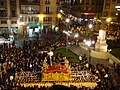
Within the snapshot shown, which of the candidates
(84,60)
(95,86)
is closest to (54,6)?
(84,60)

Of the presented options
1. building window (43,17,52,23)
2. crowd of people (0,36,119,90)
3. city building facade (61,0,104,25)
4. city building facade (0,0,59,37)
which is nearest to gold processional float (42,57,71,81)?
crowd of people (0,36,119,90)

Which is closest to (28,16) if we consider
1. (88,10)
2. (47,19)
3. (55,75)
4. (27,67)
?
(47,19)

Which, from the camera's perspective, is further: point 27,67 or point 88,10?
point 88,10

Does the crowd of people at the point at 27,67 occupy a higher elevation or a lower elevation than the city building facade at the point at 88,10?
lower

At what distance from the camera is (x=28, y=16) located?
188ft

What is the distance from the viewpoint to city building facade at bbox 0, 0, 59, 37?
2188 inches

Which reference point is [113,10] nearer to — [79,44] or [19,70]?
[79,44]

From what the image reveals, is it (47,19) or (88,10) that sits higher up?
(88,10)

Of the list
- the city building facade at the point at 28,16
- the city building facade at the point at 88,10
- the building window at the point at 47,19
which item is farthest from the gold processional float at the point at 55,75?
the city building facade at the point at 88,10

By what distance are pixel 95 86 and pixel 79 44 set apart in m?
20.6

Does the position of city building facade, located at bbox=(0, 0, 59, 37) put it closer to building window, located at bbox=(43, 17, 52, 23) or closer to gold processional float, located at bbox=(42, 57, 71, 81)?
building window, located at bbox=(43, 17, 52, 23)

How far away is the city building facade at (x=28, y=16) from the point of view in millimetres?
55562

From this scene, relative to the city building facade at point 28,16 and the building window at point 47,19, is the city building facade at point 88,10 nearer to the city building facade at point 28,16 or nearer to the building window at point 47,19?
the city building facade at point 28,16

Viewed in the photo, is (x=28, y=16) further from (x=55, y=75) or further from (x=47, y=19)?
(x=55, y=75)
